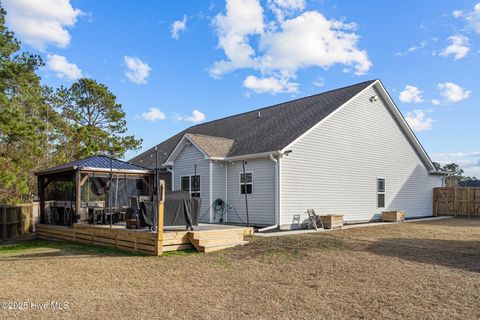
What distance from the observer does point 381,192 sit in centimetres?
1853

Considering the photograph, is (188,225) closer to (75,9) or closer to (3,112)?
(3,112)

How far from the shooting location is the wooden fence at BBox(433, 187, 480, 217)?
21.8m

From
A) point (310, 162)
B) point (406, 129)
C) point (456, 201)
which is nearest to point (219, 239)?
point (310, 162)

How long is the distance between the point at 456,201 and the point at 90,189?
19.7 metres

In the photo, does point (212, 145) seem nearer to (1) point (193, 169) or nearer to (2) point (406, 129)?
(1) point (193, 169)

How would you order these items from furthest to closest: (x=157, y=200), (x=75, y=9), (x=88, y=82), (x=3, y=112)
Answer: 1. (x=88, y=82)
2. (x=75, y=9)
3. (x=3, y=112)
4. (x=157, y=200)

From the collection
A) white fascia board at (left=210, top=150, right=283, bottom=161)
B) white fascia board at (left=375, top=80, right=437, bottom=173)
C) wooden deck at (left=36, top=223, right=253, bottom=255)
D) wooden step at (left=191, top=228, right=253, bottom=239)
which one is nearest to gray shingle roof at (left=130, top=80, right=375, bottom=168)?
white fascia board at (left=210, top=150, right=283, bottom=161)

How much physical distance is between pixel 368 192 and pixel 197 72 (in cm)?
1071

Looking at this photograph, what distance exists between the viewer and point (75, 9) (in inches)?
480

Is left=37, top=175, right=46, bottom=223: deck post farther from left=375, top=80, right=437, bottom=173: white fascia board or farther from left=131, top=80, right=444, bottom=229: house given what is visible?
left=375, top=80, right=437, bottom=173: white fascia board

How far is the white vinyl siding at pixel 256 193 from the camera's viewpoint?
14.2 meters

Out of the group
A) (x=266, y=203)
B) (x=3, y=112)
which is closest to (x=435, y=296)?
(x=266, y=203)

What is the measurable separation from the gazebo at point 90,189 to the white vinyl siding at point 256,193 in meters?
3.34

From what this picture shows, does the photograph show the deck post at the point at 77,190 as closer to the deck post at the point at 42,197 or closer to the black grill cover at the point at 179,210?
the deck post at the point at 42,197
